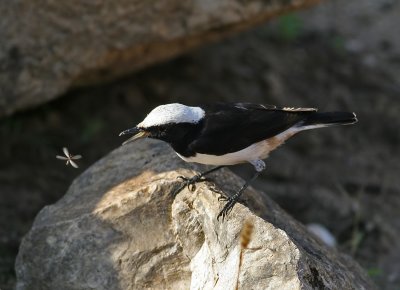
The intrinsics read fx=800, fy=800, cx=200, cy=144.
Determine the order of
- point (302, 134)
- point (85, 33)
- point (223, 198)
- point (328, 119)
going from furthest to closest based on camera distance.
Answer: point (302, 134)
point (85, 33)
point (328, 119)
point (223, 198)

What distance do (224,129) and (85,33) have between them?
86.5 inches

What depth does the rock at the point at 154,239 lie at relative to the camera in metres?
4.34

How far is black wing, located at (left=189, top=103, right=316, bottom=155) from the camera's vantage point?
5.02m

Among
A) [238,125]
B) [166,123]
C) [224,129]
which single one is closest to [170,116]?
[166,123]

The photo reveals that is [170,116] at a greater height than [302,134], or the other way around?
[170,116]

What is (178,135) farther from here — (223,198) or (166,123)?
(223,198)

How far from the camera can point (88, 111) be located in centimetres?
809

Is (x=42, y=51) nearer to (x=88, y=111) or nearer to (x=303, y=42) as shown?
(x=88, y=111)

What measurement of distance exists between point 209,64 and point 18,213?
120 inches

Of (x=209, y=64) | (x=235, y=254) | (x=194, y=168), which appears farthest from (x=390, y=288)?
(x=209, y=64)

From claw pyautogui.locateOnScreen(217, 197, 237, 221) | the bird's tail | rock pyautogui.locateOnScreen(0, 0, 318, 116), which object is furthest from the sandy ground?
claw pyautogui.locateOnScreen(217, 197, 237, 221)

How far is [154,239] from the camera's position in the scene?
479 cm

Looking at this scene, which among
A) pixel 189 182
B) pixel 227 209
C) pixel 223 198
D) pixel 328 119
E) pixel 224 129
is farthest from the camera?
pixel 328 119

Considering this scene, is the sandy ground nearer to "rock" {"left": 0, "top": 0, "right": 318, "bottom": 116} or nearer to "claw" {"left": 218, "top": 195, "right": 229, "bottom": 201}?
"rock" {"left": 0, "top": 0, "right": 318, "bottom": 116}
